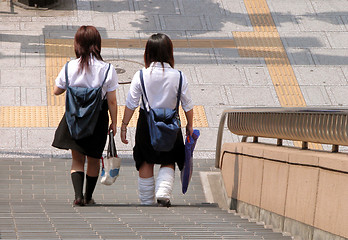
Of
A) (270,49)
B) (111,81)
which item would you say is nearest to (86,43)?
(111,81)

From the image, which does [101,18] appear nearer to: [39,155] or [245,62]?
[245,62]

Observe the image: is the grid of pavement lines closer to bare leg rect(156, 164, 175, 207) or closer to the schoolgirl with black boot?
bare leg rect(156, 164, 175, 207)

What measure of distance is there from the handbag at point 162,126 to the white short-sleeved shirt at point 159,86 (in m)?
0.03

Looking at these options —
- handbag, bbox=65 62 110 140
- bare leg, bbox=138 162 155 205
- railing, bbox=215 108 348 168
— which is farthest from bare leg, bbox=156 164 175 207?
railing, bbox=215 108 348 168

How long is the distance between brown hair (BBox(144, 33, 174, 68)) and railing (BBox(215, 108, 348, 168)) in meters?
1.10

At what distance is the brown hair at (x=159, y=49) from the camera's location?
6.16 m

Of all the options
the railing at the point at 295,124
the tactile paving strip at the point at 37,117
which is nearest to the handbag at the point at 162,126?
the railing at the point at 295,124

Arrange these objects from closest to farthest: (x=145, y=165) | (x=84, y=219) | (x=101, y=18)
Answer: (x=84, y=219) < (x=145, y=165) < (x=101, y=18)

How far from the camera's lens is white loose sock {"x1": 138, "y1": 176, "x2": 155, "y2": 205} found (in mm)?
6613

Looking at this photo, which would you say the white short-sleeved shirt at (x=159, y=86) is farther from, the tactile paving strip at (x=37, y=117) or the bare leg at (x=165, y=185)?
the tactile paving strip at (x=37, y=117)

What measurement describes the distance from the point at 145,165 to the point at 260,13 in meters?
7.90

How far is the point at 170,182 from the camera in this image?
21.5 feet

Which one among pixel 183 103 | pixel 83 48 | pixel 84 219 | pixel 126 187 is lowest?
pixel 126 187

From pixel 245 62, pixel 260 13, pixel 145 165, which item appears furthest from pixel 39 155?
pixel 260 13
